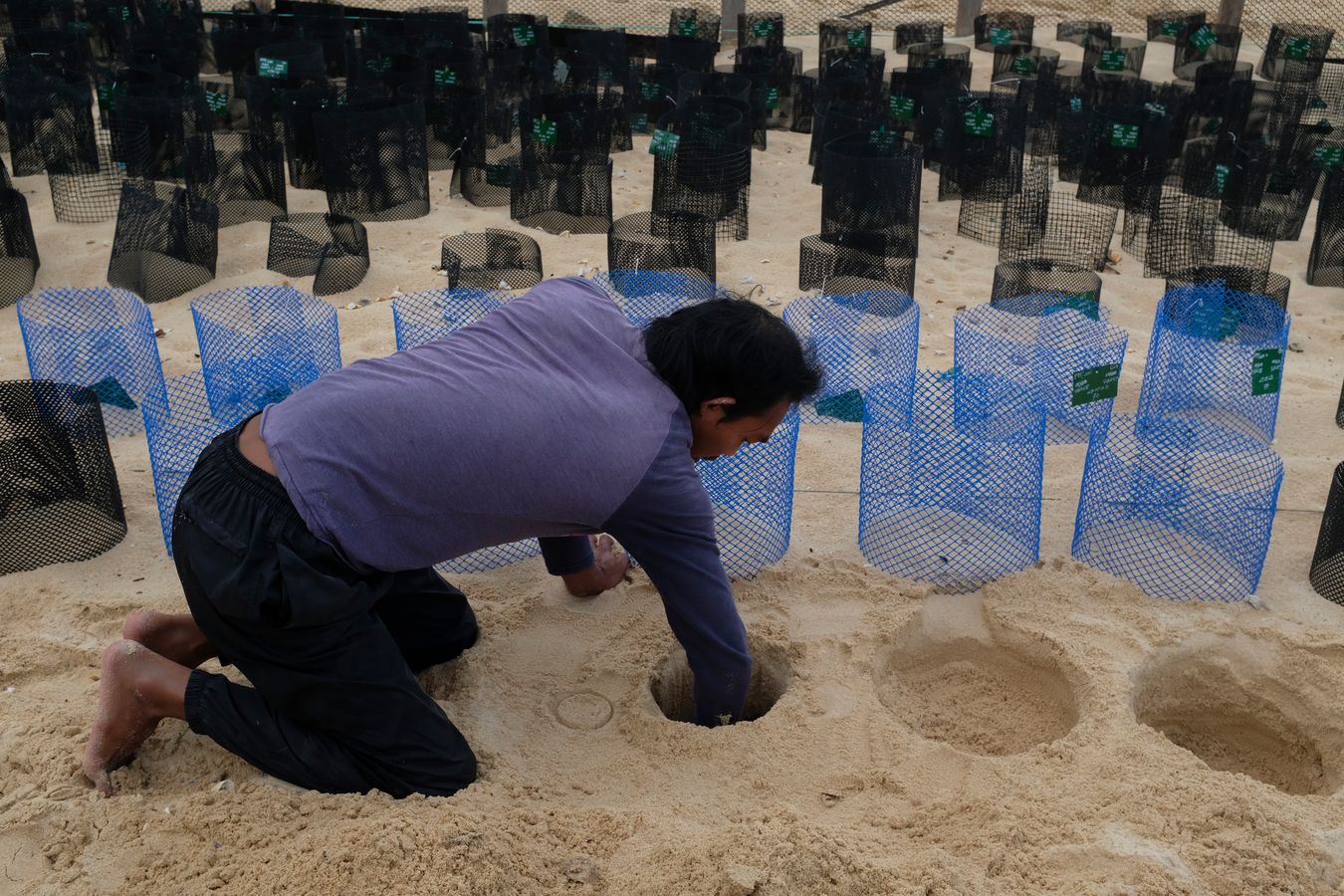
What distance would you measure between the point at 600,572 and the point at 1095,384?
1675 millimetres

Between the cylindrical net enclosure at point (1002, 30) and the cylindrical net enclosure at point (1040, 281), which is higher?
the cylindrical net enclosure at point (1002, 30)

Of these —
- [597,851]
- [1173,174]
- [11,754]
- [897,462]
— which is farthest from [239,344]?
[1173,174]

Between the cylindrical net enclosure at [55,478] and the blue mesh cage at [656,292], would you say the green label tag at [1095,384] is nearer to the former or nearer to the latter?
the blue mesh cage at [656,292]

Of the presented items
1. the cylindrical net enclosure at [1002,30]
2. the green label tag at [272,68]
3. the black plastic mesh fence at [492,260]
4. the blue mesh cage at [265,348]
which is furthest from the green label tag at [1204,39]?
the blue mesh cage at [265,348]

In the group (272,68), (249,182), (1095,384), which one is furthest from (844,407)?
(272,68)

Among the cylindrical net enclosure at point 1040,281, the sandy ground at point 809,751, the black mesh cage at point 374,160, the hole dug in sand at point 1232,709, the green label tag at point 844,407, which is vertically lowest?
the hole dug in sand at point 1232,709

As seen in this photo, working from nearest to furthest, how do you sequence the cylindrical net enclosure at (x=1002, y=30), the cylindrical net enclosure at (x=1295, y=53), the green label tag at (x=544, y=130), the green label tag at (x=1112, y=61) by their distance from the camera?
1. the green label tag at (x=544, y=130)
2. the green label tag at (x=1112, y=61)
3. the cylindrical net enclosure at (x=1295, y=53)
4. the cylindrical net enclosure at (x=1002, y=30)

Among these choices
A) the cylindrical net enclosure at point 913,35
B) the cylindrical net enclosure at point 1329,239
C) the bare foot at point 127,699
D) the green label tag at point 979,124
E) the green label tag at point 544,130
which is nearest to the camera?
the bare foot at point 127,699

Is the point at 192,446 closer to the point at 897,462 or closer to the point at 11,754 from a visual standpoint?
the point at 11,754

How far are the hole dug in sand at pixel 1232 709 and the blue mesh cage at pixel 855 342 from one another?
1.55m

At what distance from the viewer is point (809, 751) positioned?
10.7 ft

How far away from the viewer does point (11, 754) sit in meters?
→ 3.11

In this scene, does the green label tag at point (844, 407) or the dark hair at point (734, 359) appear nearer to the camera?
the dark hair at point (734, 359)

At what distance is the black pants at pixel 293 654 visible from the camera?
279cm
